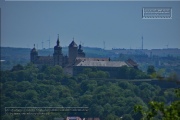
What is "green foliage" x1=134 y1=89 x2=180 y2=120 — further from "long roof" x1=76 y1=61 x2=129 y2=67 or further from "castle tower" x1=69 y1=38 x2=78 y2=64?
"castle tower" x1=69 y1=38 x2=78 y2=64

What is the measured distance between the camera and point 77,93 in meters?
65.2

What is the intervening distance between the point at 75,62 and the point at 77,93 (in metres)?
19.0

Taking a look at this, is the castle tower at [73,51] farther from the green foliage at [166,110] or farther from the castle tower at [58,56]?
the green foliage at [166,110]

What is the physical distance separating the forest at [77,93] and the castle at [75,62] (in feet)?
7.42

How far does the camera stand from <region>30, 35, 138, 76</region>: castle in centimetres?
8019

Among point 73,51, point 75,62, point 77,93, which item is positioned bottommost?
point 77,93

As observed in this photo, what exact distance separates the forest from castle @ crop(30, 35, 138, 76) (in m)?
2.26

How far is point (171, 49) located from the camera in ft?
407

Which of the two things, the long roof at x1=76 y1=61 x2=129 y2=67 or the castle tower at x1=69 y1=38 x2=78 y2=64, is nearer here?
the long roof at x1=76 y1=61 x2=129 y2=67

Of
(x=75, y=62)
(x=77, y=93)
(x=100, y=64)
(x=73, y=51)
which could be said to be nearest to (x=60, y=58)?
(x=73, y=51)

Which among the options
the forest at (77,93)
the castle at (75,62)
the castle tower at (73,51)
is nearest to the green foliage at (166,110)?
the forest at (77,93)

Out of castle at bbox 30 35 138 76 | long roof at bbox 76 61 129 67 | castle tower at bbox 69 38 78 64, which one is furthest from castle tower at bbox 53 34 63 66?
long roof at bbox 76 61 129 67

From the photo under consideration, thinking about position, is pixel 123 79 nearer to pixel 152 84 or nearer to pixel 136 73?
pixel 136 73

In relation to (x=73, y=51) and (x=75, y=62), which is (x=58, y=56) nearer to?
(x=73, y=51)
